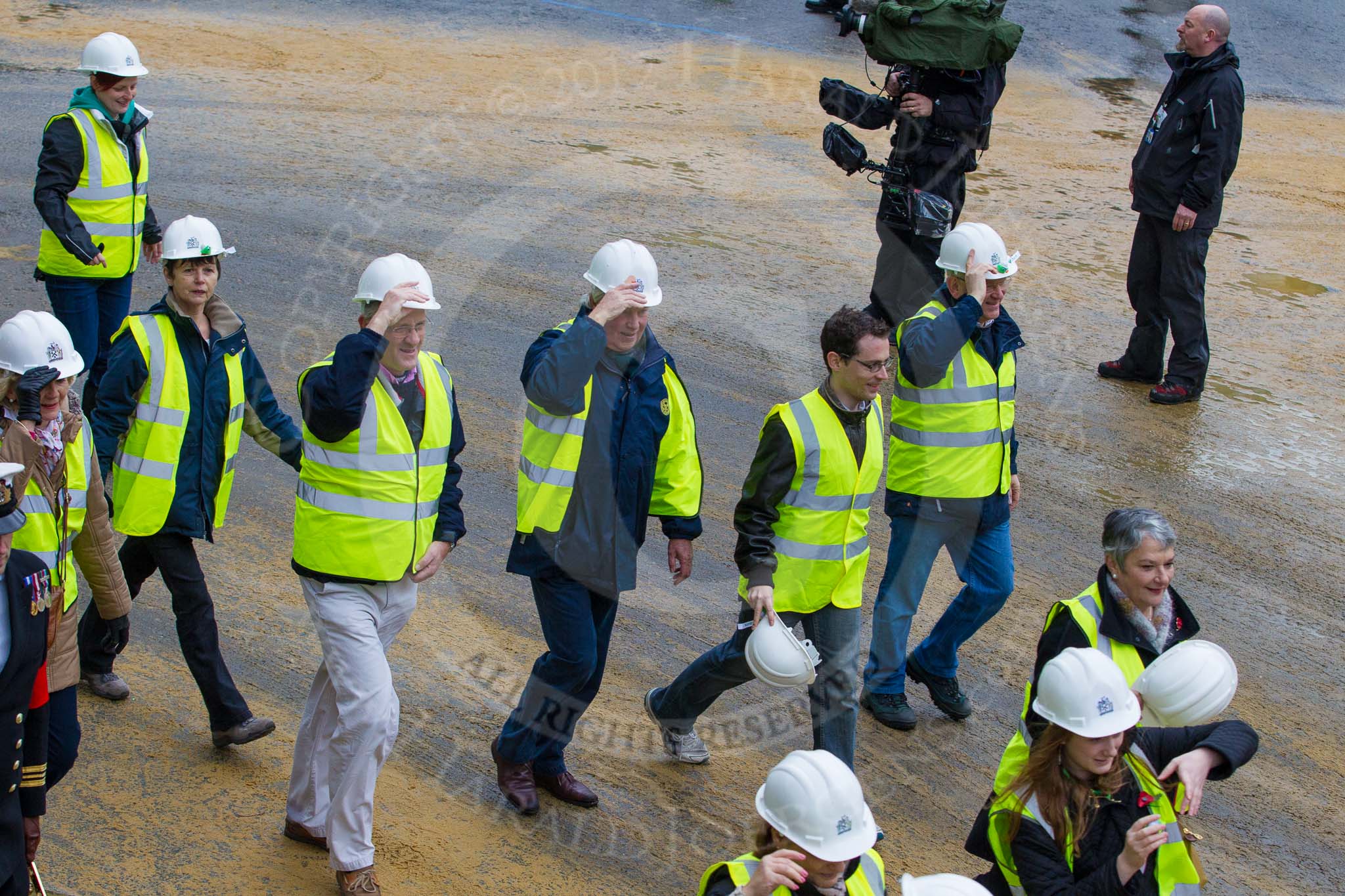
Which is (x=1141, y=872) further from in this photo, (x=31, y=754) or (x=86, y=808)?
(x=86, y=808)

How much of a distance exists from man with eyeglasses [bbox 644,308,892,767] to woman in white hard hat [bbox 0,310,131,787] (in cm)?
225

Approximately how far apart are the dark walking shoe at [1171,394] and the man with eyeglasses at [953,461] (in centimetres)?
412

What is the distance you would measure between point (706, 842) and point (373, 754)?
143 cm

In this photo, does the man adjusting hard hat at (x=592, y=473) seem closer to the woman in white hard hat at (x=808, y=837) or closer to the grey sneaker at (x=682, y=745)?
the grey sneaker at (x=682, y=745)

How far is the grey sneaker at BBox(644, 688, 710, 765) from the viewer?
18.5 feet

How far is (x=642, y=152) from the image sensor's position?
1477cm

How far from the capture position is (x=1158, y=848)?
3711mm

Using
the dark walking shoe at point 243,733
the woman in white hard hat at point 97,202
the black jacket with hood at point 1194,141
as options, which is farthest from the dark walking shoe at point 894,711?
the black jacket with hood at point 1194,141

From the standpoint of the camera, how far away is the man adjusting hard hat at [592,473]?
4.89 metres

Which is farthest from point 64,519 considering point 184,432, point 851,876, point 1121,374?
point 1121,374

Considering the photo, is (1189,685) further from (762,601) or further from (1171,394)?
(1171,394)

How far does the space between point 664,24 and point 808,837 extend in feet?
62.1

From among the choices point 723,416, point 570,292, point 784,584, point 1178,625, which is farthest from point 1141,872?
point 570,292

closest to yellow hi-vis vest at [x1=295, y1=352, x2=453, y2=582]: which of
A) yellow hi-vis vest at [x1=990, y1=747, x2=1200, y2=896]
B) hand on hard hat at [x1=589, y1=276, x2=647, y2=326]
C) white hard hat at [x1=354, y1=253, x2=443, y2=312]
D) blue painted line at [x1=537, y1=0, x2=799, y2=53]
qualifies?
white hard hat at [x1=354, y1=253, x2=443, y2=312]
